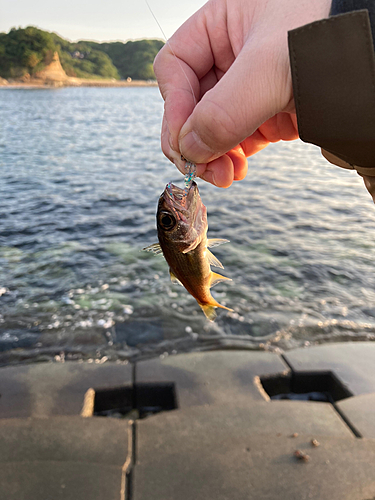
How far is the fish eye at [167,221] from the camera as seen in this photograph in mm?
1913

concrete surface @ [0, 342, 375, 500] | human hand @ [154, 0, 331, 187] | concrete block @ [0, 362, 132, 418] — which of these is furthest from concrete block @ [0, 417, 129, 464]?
human hand @ [154, 0, 331, 187]

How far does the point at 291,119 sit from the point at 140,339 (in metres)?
4.51

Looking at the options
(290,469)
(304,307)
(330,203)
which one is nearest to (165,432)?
(290,469)

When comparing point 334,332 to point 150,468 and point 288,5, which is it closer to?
point 150,468

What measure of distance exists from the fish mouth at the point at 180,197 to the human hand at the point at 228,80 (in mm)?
274

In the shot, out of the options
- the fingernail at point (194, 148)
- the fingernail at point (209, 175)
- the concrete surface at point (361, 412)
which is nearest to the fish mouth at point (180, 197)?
the fingernail at point (194, 148)

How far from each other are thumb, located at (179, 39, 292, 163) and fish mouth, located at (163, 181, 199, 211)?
11.0 inches

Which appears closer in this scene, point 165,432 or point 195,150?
point 195,150

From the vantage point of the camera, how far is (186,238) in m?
1.93

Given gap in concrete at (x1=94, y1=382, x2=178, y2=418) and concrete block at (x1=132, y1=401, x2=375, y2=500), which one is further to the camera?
gap in concrete at (x1=94, y1=382, x2=178, y2=418)

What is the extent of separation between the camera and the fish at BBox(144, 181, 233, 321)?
6.31ft

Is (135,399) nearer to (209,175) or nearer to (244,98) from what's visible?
(209,175)

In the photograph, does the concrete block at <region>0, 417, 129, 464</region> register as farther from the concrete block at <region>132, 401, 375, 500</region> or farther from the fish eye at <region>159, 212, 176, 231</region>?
the fish eye at <region>159, 212, 176, 231</region>

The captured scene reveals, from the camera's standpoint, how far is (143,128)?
3744cm
